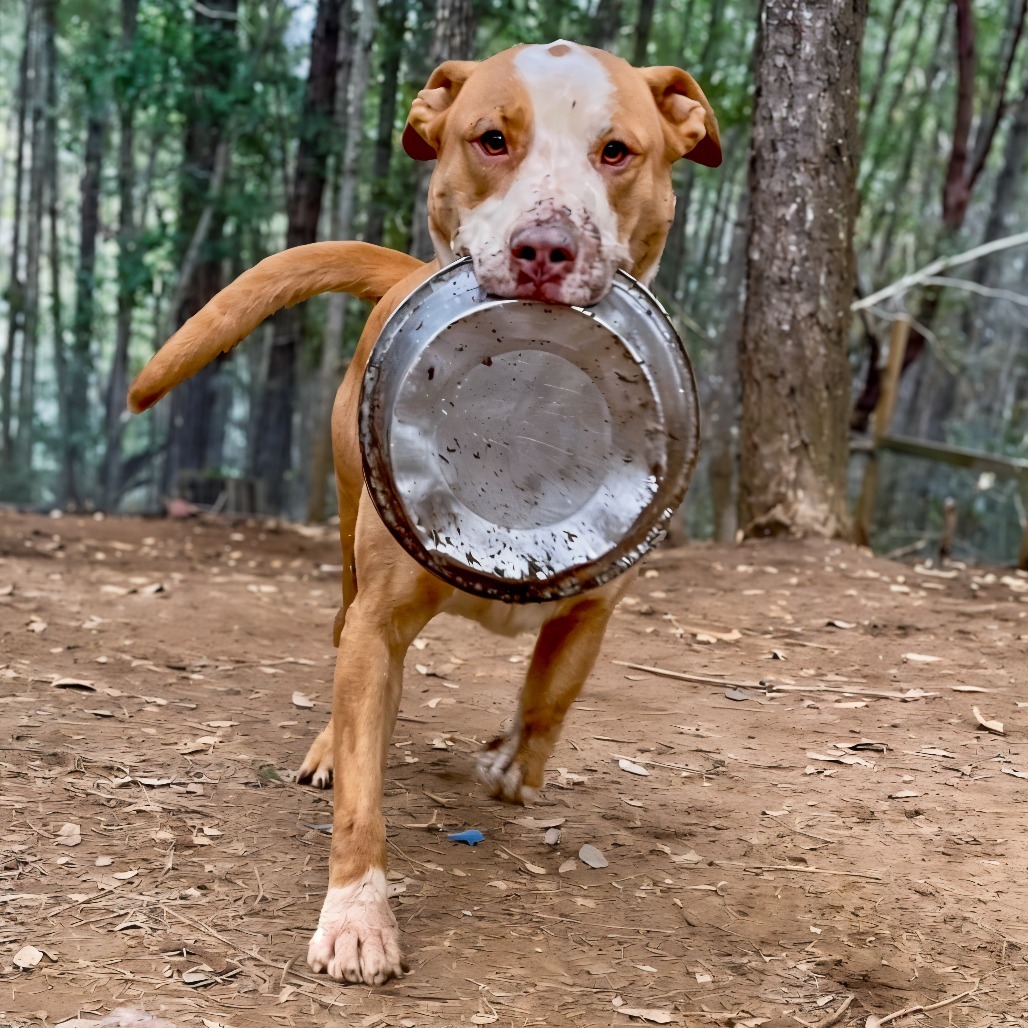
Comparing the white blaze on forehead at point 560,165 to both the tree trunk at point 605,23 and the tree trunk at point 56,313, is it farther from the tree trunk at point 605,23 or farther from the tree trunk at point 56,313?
the tree trunk at point 56,313

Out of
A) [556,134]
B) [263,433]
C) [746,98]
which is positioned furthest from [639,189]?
[263,433]

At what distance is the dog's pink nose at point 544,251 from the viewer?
2.90m

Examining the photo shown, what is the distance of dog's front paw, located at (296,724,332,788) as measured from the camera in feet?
13.5

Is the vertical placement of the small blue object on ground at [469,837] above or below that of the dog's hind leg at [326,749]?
below

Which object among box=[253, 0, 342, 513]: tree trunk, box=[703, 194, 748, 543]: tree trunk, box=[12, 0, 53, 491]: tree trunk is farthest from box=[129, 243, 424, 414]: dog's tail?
box=[12, 0, 53, 491]: tree trunk

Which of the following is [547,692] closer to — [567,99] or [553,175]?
[553,175]

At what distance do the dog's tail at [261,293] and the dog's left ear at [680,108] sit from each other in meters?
0.91

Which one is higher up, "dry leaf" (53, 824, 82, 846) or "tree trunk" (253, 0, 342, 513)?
"tree trunk" (253, 0, 342, 513)

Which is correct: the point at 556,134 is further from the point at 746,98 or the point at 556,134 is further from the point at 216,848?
the point at 746,98

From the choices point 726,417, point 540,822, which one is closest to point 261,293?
point 540,822

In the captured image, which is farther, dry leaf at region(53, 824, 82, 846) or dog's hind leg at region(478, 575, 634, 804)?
dog's hind leg at region(478, 575, 634, 804)

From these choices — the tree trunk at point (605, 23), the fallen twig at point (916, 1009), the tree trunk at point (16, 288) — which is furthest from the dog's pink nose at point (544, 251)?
the tree trunk at point (16, 288)

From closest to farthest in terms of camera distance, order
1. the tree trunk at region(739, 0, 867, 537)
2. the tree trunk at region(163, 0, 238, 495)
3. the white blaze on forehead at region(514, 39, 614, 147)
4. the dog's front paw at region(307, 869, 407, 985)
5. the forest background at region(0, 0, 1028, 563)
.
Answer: the dog's front paw at region(307, 869, 407, 985)
the white blaze on forehead at region(514, 39, 614, 147)
the tree trunk at region(739, 0, 867, 537)
the forest background at region(0, 0, 1028, 563)
the tree trunk at region(163, 0, 238, 495)

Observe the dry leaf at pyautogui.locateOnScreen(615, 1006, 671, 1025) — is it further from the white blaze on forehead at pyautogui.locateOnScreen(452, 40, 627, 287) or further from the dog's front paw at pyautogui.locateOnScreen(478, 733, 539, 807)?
the white blaze on forehead at pyautogui.locateOnScreen(452, 40, 627, 287)
